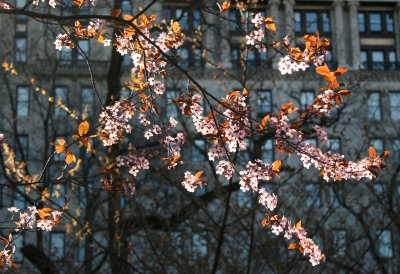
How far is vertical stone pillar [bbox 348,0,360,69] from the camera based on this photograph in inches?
1769

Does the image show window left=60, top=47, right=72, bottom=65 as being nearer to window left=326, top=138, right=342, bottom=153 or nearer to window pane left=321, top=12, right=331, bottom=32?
window left=326, top=138, right=342, bottom=153

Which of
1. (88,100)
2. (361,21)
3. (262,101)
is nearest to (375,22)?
(361,21)

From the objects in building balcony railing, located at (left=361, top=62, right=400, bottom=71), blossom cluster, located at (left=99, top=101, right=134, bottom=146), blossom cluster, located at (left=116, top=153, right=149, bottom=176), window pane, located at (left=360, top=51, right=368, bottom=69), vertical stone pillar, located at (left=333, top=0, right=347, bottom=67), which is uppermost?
vertical stone pillar, located at (left=333, top=0, right=347, bottom=67)

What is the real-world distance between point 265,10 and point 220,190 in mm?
31966

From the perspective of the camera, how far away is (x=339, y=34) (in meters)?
44.7

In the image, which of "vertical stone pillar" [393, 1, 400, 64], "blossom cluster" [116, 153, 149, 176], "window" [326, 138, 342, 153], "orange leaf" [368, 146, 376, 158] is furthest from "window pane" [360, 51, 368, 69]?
"orange leaf" [368, 146, 376, 158]

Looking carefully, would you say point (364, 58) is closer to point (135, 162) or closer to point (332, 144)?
point (332, 144)

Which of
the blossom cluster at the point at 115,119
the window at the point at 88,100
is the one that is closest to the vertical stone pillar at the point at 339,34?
the window at the point at 88,100

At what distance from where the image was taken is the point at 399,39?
45.5m

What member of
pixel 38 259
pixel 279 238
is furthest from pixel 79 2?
pixel 38 259

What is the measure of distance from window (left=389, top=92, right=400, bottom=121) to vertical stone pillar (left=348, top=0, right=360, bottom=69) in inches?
116

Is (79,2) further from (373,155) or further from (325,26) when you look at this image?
(325,26)

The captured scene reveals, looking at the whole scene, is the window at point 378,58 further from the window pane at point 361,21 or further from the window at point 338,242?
the window at point 338,242

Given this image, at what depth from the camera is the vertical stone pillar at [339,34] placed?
4488 cm
